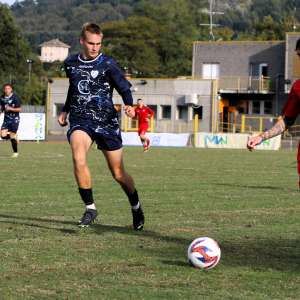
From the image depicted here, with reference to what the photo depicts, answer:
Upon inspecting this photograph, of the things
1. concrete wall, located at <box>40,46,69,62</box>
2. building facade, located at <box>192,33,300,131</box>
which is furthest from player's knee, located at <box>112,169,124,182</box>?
concrete wall, located at <box>40,46,69,62</box>

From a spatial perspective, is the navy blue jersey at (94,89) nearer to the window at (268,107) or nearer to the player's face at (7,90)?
the player's face at (7,90)

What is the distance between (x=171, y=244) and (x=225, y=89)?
6293cm

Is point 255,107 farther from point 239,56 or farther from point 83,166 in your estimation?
point 83,166

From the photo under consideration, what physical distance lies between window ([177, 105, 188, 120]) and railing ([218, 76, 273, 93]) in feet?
18.1

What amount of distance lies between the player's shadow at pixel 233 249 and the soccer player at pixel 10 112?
15.6 m

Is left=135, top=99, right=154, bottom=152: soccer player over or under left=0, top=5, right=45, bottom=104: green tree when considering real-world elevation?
under

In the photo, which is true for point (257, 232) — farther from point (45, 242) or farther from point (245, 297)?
point (245, 297)

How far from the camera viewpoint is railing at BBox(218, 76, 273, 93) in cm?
7012

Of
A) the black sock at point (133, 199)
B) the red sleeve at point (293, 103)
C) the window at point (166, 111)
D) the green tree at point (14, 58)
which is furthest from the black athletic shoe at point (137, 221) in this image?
the green tree at point (14, 58)

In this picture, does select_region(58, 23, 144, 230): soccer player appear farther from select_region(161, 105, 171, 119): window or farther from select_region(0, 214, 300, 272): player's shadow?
select_region(161, 105, 171, 119): window

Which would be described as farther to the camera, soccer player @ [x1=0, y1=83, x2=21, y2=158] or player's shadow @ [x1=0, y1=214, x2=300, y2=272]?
soccer player @ [x1=0, y1=83, x2=21, y2=158]

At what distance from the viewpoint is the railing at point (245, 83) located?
230 feet

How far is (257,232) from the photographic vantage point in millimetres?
9367

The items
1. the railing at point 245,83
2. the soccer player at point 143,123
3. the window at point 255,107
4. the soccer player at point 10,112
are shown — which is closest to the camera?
the soccer player at point 10,112
